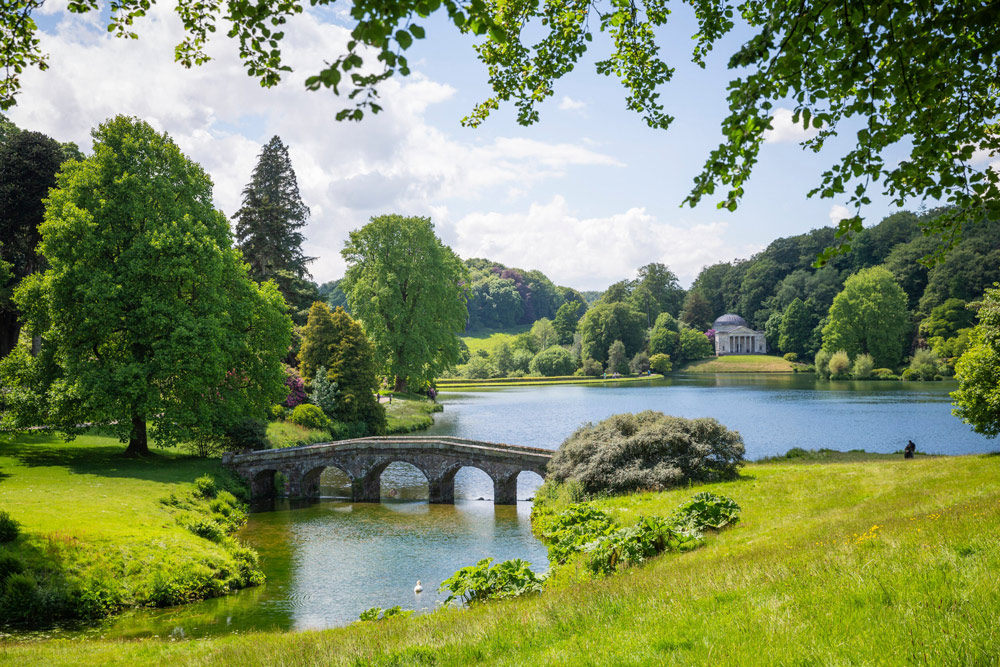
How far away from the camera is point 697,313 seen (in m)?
133

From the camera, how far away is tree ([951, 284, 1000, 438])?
22.8 meters

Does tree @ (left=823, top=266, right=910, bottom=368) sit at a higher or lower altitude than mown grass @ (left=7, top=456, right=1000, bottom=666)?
higher

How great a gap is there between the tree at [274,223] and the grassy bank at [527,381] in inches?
1648

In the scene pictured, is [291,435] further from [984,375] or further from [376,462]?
[984,375]

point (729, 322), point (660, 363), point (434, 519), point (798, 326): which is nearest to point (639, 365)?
point (660, 363)

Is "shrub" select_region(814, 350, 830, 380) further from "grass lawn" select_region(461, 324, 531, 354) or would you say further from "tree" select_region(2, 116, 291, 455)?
"tree" select_region(2, 116, 291, 455)

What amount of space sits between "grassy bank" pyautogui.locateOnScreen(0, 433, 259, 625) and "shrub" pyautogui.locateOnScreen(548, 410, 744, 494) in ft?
39.3

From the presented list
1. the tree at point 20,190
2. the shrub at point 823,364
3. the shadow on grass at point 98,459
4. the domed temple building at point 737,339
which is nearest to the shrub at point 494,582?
the shadow on grass at point 98,459

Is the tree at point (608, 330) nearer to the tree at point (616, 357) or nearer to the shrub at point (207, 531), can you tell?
the tree at point (616, 357)

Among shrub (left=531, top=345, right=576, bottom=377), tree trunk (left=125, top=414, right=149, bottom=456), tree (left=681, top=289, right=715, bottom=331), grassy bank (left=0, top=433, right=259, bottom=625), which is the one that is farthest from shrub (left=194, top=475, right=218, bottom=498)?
tree (left=681, top=289, right=715, bottom=331)

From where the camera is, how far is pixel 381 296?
5222 centimetres

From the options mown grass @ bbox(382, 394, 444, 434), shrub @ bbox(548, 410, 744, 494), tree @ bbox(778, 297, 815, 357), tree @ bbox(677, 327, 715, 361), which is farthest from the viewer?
tree @ bbox(677, 327, 715, 361)

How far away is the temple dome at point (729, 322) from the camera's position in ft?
416

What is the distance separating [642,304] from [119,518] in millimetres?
120821
